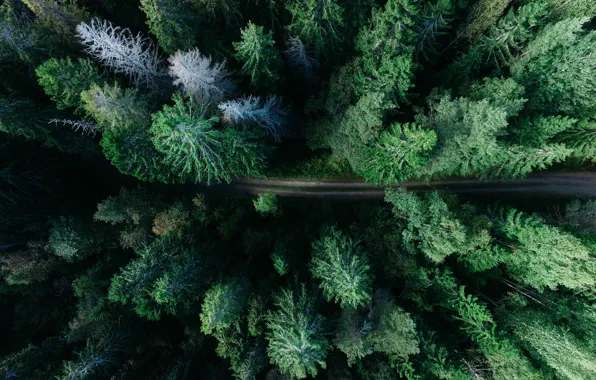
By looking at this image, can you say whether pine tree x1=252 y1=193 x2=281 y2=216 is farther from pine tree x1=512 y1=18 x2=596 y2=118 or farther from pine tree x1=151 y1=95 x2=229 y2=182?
pine tree x1=512 y1=18 x2=596 y2=118

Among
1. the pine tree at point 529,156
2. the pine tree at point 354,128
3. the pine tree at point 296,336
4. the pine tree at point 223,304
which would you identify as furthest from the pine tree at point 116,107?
the pine tree at point 529,156

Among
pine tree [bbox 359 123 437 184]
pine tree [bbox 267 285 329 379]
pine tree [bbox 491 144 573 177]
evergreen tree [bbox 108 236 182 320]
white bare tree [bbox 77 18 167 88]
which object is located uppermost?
white bare tree [bbox 77 18 167 88]

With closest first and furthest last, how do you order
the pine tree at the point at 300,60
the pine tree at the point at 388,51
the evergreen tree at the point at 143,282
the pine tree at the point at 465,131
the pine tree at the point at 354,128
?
the pine tree at the point at 388,51
the pine tree at the point at 465,131
the pine tree at the point at 354,128
the evergreen tree at the point at 143,282
the pine tree at the point at 300,60

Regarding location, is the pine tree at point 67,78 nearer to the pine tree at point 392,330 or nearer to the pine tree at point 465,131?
the pine tree at point 465,131

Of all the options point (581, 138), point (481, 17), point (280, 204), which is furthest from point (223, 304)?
point (581, 138)

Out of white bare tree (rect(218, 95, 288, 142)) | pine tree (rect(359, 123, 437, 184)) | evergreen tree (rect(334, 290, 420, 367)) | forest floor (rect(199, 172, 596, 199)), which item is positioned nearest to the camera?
pine tree (rect(359, 123, 437, 184))

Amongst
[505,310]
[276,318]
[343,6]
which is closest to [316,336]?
[276,318]

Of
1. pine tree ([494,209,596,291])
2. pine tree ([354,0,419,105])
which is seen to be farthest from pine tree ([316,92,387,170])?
pine tree ([494,209,596,291])
